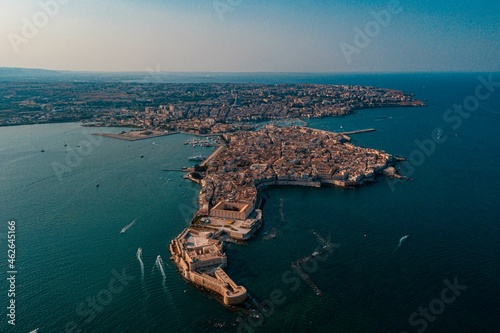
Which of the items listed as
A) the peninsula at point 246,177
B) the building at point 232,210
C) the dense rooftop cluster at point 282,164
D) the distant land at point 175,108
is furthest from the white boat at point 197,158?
the distant land at point 175,108

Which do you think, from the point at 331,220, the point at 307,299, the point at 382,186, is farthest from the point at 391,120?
the point at 307,299

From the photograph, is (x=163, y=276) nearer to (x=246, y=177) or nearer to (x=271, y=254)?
(x=271, y=254)

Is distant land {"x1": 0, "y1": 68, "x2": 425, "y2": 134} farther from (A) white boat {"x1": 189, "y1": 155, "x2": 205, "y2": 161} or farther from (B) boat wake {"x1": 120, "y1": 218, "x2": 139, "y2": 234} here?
(B) boat wake {"x1": 120, "y1": 218, "x2": 139, "y2": 234}

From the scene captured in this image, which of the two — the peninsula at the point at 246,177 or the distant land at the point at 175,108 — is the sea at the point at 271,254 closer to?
the peninsula at the point at 246,177

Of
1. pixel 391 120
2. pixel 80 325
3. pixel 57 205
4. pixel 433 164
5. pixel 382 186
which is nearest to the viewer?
pixel 80 325

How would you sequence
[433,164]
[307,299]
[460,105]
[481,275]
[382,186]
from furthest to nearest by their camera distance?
1. [460,105]
2. [433,164]
3. [382,186]
4. [481,275]
5. [307,299]

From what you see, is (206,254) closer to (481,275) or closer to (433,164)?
(481,275)
